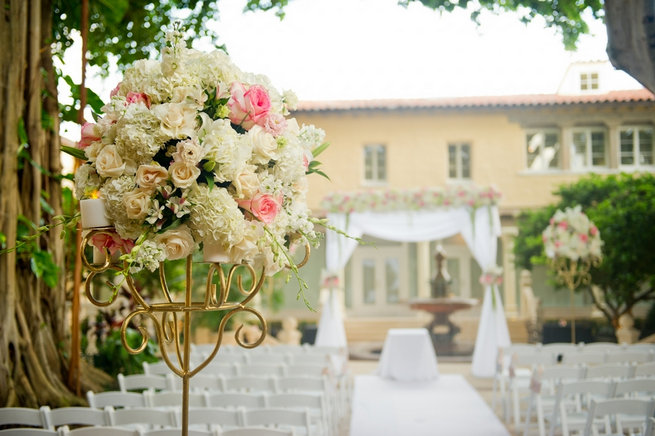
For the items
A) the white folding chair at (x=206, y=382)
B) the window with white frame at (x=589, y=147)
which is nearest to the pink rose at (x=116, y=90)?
the white folding chair at (x=206, y=382)

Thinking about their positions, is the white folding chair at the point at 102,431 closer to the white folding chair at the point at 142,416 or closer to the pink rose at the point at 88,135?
the white folding chair at the point at 142,416

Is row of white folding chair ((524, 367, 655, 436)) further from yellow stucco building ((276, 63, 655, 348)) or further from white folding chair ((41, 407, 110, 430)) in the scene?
yellow stucco building ((276, 63, 655, 348))

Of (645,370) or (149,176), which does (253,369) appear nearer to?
(645,370)

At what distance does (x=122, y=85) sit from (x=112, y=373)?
5.26 metres

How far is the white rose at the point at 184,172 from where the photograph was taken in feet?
6.95

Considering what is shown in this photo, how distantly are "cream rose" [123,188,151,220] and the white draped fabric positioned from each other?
8.91 m

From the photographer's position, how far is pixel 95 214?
222 cm

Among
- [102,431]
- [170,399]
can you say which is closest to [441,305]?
[170,399]

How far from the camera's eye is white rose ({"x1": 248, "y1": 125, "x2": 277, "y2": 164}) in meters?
2.26

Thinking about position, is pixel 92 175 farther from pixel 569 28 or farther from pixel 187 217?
pixel 569 28

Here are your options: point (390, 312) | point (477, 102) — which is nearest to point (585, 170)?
point (477, 102)

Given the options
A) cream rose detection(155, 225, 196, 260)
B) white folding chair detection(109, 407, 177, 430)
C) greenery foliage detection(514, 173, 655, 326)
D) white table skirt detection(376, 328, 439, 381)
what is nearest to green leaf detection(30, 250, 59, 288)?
white folding chair detection(109, 407, 177, 430)

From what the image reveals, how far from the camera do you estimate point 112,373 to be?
22.7ft

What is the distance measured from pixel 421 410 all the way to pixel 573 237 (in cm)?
367
